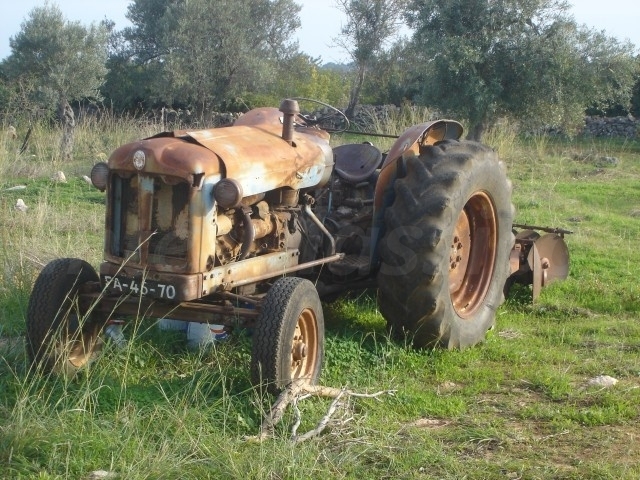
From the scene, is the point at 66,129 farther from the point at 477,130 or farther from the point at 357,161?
the point at 357,161

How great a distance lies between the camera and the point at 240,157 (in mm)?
4660

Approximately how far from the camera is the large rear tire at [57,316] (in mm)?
4621

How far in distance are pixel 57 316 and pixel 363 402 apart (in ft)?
5.88

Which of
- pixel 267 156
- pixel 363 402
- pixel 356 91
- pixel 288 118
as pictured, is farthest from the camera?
pixel 356 91

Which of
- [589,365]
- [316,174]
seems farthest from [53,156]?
[589,365]

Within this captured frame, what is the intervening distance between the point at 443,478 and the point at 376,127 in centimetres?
1227

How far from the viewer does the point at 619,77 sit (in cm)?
1720

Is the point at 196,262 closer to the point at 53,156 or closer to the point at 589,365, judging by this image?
the point at 589,365

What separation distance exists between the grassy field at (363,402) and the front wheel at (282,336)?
12cm

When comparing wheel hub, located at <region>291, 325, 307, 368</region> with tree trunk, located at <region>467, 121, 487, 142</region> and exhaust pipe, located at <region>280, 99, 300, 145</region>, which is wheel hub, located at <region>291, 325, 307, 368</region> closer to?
exhaust pipe, located at <region>280, 99, 300, 145</region>

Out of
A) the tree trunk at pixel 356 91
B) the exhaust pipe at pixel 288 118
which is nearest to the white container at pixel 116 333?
the exhaust pipe at pixel 288 118

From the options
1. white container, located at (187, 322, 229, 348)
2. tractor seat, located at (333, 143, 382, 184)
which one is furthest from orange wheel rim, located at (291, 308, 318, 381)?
tractor seat, located at (333, 143, 382, 184)

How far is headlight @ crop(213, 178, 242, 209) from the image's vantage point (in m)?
4.34

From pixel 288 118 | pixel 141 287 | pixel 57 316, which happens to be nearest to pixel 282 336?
pixel 141 287
